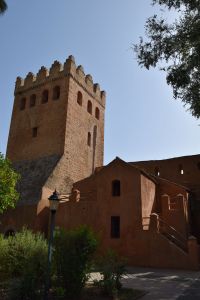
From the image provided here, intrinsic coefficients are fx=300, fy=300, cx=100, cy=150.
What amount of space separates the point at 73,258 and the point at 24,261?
7.97 feet

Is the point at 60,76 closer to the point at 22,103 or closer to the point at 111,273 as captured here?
the point at 22,103

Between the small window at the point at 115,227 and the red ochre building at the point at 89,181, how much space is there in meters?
0.06

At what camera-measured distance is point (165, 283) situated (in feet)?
38.4

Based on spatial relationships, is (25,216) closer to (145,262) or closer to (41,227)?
(41,227)

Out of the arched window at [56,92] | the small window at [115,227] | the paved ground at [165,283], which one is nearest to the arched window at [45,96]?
the arched window at [56,92]

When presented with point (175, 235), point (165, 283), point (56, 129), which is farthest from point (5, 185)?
point (175, 235)

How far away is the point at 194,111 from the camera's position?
11750 mm

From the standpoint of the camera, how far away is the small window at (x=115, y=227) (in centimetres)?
1828

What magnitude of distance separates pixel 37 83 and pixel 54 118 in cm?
510

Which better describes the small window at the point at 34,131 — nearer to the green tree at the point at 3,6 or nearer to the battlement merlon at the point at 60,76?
the battlement merlon at the point at 60,76

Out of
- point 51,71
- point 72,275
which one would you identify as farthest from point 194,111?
point 51,71

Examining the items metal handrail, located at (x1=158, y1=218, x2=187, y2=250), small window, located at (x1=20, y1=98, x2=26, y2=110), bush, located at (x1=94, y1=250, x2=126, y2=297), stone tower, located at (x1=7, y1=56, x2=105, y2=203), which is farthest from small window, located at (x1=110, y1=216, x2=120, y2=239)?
small window, located at (x1=20, y1=98, x2=26, y2=110)

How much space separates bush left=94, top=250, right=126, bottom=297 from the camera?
9.23 m

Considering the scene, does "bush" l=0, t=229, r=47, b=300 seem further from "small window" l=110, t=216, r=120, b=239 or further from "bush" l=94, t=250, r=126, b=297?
"small window" l=110, t=216, r=120, b=239
